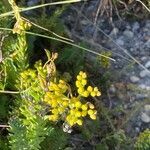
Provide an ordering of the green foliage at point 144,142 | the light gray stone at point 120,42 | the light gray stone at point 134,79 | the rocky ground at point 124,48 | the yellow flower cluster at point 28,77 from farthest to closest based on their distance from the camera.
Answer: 1. the light gray stone at point 120,42
2. the light gray stone at point 134,79
3. the rocky ground at point 124,48
4. the green foliage at point 144,142
5. the yellow flower cluster at point 28,77

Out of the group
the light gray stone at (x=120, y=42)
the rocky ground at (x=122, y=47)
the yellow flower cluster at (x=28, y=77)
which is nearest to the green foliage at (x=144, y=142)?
the rocky ground at (x=122, y=47)

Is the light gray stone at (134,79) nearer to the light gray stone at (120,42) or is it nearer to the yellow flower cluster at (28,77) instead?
the light gray stone at (120,42)

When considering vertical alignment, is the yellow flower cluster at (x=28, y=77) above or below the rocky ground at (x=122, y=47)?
below

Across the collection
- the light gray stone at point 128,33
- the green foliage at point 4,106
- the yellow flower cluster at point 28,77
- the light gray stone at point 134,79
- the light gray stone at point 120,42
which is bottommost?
the yellow flower cluster at point 28,77

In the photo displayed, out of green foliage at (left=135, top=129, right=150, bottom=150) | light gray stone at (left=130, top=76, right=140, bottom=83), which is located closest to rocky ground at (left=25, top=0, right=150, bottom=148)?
light gray stone at (left=130, top=76, right=140, bottom=83)

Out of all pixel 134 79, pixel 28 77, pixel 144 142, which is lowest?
pixel 144 142

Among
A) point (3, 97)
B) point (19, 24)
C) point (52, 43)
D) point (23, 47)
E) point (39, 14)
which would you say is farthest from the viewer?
point (39, 14)

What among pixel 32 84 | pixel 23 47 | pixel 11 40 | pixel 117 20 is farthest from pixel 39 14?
pixel 32 84

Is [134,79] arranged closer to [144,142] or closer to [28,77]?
[144,142]

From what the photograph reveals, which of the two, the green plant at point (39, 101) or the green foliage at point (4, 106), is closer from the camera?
the green plant at point (39, 101)

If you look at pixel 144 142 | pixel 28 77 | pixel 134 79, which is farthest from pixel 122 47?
pixel 28 77

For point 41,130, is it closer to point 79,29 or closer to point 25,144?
point 25,144
